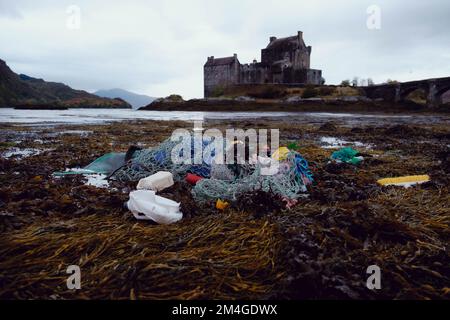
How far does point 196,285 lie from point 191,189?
1975mm

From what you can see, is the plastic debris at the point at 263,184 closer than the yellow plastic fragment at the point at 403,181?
Yes

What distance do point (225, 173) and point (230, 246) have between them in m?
1.68

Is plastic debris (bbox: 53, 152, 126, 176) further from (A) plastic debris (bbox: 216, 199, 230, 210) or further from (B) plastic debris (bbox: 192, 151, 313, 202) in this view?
(A) plastic debris (bbox: 216, 199, 230, 210)

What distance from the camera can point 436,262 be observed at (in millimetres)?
2123

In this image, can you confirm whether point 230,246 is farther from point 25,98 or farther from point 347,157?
point 25,98

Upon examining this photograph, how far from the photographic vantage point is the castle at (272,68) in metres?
62.1

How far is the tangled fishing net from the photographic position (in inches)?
142

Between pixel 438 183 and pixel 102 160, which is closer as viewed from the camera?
pixel 438 183

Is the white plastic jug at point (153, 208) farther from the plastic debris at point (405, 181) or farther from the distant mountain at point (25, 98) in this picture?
the distant mountain at point (25, 98)

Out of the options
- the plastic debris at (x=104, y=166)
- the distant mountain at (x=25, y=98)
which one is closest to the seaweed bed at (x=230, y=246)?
the plastic debris at (x=104, y=166)

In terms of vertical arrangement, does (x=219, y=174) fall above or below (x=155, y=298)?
above

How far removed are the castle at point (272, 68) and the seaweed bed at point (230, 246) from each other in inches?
2447
